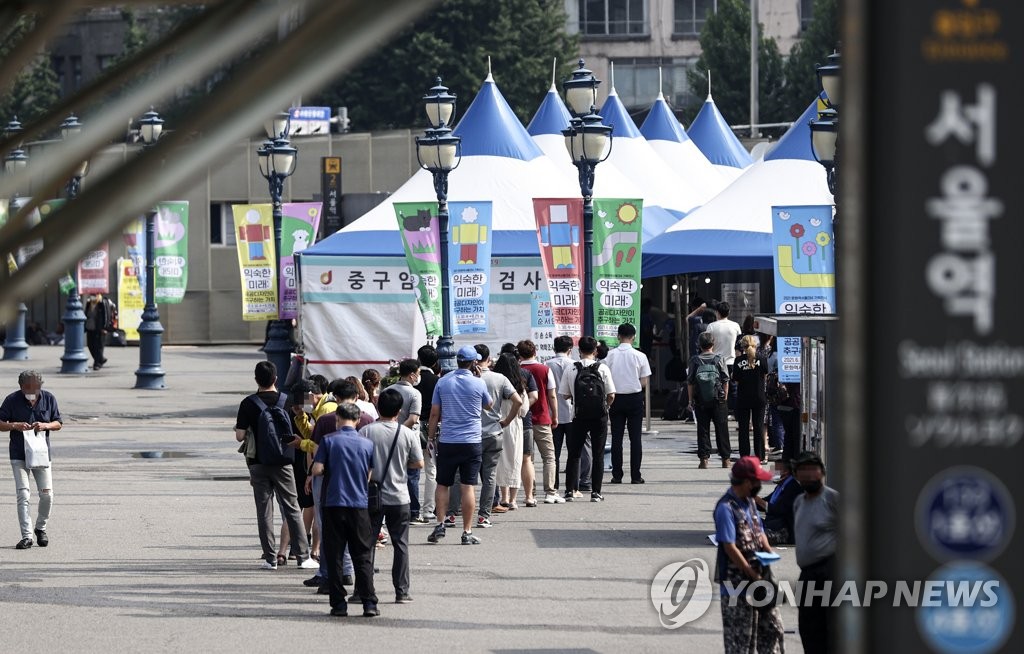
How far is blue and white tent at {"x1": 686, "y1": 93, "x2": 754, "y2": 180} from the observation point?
127 ft

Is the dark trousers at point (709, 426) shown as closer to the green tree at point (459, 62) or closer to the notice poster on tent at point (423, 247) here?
the notice poster on tent at point (423, 247)

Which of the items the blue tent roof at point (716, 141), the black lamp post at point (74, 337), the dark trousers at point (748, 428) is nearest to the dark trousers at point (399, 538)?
the dark trousers at point (748, 428)

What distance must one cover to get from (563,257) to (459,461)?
600 cm

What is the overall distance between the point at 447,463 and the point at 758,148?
3014 cm

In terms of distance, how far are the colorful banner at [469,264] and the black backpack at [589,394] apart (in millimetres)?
4050

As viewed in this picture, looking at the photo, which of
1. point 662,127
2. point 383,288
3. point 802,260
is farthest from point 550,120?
point 802,260

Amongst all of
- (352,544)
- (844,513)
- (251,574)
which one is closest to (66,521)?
(251,574)

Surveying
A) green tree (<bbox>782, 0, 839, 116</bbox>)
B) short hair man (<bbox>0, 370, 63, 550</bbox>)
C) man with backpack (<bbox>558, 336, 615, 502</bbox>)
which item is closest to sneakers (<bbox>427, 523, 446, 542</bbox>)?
man with backpack (<bbox>558, 336, 615, 502</bbox>)

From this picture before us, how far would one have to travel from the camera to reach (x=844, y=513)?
241 cm

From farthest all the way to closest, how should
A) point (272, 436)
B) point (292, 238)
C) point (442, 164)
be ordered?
1. point (292, 238)
2. point (442, 164)
3. point (272, 436)

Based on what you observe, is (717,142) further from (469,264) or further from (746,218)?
(469,264)

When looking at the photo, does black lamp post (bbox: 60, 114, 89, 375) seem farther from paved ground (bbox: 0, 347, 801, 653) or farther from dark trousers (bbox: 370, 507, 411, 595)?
dark trousers (bbox: 370, 507, 411, 595)

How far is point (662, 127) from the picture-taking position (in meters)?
36.2

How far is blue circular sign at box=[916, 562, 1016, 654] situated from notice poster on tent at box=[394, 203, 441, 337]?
19211 millimetres
